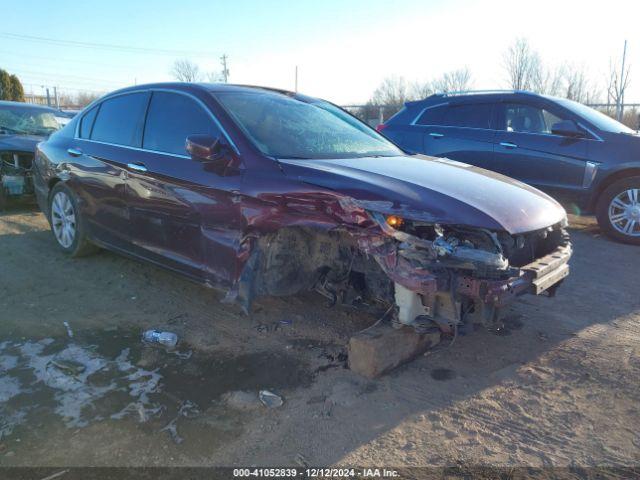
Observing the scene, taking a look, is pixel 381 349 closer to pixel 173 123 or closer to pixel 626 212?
pixel 173 123

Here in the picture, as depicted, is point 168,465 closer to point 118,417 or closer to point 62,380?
point 118,417

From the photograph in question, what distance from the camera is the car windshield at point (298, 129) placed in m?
3.79

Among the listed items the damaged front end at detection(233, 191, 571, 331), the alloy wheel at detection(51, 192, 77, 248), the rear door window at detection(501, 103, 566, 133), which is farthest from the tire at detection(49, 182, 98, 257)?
the rear door window at detection(501, 103, 566, 133)

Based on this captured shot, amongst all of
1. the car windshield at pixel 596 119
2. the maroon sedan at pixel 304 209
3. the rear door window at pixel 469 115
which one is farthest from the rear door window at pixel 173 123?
the car windshield at pixel 596 119

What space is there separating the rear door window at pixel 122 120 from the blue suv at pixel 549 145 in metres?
Result: 3.36

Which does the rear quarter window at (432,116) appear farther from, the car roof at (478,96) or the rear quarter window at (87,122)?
the rear quarter window at (87,122)

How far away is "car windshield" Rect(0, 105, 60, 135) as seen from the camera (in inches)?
337

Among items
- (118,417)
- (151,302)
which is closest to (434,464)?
(118,417)

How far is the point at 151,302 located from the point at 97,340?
0.78 meters

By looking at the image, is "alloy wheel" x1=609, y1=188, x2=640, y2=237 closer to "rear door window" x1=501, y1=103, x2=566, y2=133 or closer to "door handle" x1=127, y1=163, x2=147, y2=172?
"rear door window" x1=501, y1=103, x2=566, y2=133

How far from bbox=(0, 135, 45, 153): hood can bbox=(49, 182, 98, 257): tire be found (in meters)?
Answer: 2.50

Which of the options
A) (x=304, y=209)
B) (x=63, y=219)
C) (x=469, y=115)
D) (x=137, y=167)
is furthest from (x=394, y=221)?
(x=469, y=115)

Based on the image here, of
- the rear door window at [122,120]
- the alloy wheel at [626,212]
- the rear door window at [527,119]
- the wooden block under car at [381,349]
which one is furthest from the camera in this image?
the rear door window at [527,119]

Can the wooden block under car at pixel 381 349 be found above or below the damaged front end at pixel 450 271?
below
